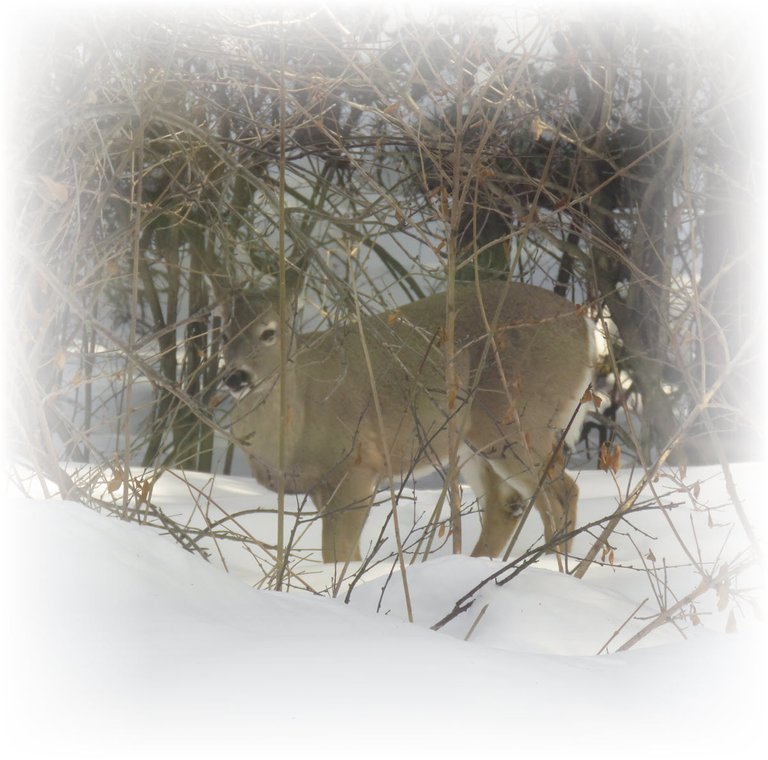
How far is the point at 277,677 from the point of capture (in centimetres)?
143

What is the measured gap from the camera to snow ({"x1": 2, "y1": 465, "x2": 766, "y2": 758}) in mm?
1304

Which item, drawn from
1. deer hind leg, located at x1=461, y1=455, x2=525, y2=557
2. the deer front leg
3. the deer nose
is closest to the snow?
the deer front leg

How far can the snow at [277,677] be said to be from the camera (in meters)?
1.30

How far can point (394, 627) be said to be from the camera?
5.72 feet

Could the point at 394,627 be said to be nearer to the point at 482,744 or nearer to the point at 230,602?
the point at 230,602

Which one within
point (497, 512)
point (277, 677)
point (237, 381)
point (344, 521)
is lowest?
point (344, 521)

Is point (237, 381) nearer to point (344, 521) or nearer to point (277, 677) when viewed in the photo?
point (344, 521)

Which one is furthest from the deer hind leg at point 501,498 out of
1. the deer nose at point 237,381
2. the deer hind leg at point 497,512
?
the deer nose at point 237,381

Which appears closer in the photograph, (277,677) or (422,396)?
(277,677)

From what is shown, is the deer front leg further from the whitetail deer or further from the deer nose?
the deer nose

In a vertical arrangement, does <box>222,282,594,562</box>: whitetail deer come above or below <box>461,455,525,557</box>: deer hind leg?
above

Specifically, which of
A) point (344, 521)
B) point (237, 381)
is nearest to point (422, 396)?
point (344, 521)

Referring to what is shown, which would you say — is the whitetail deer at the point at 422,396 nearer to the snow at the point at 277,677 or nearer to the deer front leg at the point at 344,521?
the deer front leg at the point at 344,521

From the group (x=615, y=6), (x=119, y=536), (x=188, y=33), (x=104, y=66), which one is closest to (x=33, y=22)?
(x=104, y=66)
